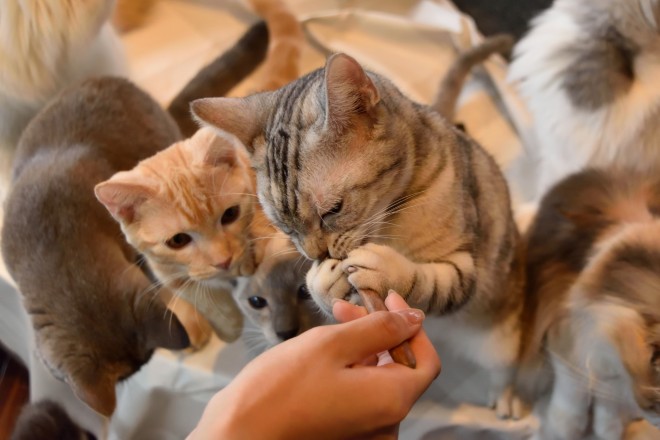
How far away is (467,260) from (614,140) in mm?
605

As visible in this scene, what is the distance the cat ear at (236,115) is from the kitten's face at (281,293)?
0.88 ft

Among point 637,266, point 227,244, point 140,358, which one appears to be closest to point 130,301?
point 140,358

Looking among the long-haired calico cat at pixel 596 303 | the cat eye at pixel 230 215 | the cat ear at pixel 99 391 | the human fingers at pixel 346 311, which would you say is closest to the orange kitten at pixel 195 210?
the cat eye at pixel 230 215

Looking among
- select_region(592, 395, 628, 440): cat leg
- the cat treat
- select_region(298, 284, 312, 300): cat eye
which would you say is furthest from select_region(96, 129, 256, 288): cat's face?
select_region(592, 395, 628, 440): cat leg

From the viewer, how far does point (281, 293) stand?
110cm

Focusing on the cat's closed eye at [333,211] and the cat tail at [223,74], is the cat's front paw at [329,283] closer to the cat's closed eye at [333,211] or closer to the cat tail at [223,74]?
the cat's closed eye at [333,211]

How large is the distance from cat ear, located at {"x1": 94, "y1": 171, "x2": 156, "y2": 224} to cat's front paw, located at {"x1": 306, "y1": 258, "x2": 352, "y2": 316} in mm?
328

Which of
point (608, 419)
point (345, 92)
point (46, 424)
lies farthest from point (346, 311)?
point (46, 424)

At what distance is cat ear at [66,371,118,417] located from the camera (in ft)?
3.33

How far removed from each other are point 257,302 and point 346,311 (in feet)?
1.24

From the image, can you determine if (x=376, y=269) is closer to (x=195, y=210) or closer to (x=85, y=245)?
(x=195, y=210)

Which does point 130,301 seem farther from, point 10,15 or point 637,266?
point 637,266

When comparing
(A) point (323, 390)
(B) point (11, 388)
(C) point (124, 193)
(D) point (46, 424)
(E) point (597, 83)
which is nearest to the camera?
(A) point (323, 390)

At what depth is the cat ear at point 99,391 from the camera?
101 cm
